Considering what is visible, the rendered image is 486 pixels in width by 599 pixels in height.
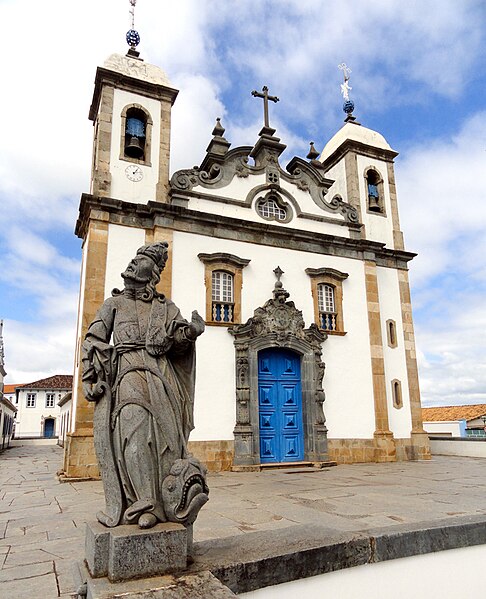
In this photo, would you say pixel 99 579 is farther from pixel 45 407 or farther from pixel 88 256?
pixel 45 407

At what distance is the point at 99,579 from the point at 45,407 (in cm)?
4768

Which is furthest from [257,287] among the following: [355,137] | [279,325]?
[355,137]

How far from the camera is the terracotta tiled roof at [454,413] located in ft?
87.5

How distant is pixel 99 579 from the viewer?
2439mm

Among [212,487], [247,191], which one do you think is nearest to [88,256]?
[247,191]

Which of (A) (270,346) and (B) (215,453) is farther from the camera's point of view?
(A) (270,346)

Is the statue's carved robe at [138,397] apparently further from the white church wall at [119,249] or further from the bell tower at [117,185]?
the white church wall at [119,249]

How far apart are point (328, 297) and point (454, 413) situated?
20.3 metres

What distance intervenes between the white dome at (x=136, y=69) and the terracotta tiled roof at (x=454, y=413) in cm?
2388

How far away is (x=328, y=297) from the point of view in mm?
12703

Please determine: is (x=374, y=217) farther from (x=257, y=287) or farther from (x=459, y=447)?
(x=459, y=447)

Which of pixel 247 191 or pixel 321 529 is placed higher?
pixel 247 191

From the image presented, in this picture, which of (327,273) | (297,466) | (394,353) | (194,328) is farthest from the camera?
(394,353)

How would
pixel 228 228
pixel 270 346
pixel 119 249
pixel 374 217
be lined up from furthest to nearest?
pixel 374 217, pixel 228 228, pixel 270 346, pixel 119 249
